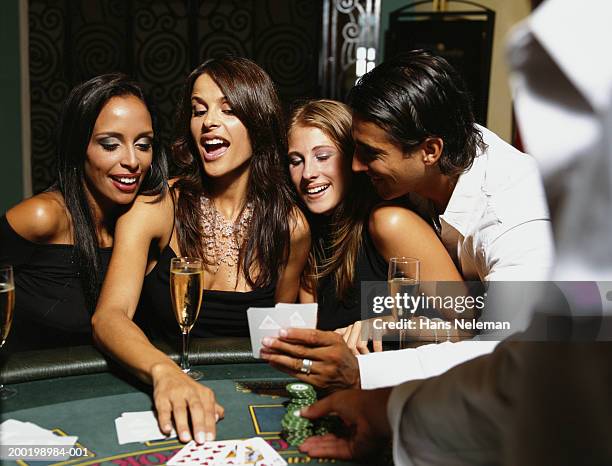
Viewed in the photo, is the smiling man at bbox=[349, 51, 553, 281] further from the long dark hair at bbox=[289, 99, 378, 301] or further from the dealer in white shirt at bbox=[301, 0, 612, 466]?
the dealer in white shirt at bbox=[301, 0, 612, 466]

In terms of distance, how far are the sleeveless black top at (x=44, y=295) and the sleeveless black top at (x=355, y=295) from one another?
0.84m

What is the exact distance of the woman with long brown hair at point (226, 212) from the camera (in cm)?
243

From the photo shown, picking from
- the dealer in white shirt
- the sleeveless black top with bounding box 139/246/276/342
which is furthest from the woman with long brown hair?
the dealer in white shirt

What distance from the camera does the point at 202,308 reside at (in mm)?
2488

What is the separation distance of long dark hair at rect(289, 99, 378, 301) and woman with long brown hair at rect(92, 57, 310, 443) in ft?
0.33

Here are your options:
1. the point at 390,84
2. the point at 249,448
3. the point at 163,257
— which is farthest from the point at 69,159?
the point at 249,448

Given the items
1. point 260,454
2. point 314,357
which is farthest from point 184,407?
point 314,357

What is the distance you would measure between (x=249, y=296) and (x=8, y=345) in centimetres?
86

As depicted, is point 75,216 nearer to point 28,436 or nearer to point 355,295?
point 355,295

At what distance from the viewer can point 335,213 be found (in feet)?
8.60

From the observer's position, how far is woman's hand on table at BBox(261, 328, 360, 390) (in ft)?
4.96

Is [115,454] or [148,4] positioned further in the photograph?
[148,4]

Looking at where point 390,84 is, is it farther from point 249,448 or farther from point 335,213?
point 249,448

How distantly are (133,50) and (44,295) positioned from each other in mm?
4036
